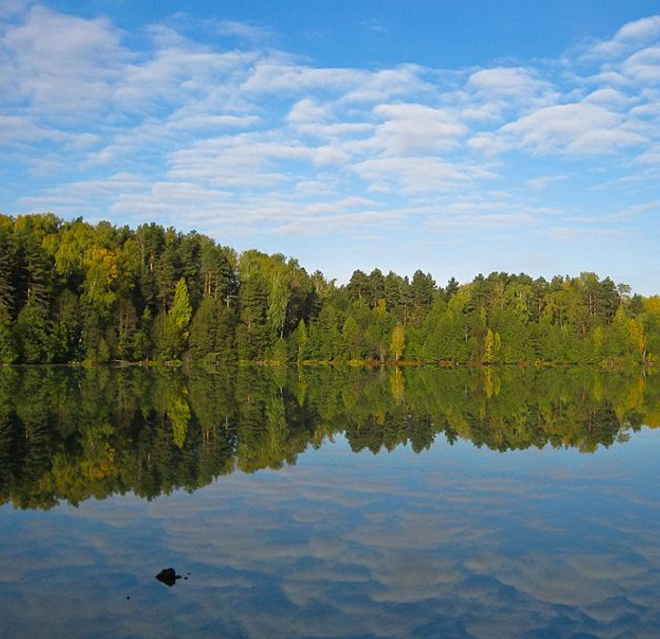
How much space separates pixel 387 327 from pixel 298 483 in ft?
287

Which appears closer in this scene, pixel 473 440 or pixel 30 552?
pixel 30 552

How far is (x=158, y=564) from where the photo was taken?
385 inches

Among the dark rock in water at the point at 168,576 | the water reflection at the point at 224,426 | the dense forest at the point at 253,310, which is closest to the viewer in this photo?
the dark rock in water at the point at 168,576

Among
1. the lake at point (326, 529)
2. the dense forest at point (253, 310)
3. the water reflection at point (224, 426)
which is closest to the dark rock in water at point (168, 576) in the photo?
the lake at point (326, 529)

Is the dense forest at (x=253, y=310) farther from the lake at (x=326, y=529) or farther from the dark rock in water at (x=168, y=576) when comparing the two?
the dark rock in water at (x=168, y=576)

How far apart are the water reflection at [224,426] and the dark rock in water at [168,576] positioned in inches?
191

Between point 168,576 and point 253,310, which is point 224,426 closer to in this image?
point 168,576

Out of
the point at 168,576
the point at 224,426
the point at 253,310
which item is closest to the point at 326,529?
the point at 168,576

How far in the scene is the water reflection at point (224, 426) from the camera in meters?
15.6

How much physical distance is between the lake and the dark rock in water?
0.12 m

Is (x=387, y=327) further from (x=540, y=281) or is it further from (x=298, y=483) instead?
(x=298, y=483)

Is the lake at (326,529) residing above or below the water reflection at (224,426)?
below

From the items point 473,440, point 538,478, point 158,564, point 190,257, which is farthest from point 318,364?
point 158,564

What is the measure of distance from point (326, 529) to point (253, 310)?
79.7 meters
